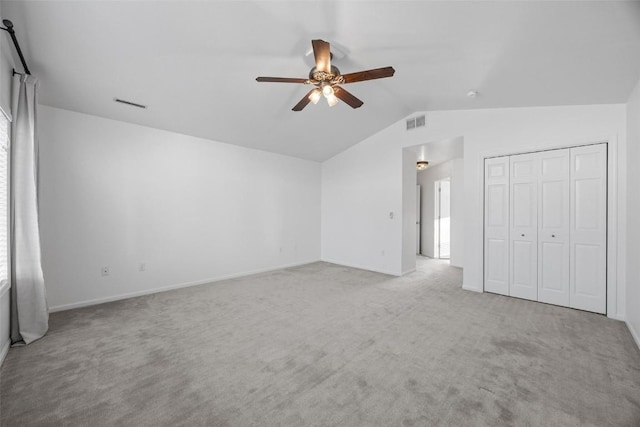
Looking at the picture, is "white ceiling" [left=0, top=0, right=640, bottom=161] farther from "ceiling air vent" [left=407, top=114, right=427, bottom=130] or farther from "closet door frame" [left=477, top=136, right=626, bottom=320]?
"ceiling air vent" [left=407, top=114, right=427, bottom=130]

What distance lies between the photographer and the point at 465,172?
429 cm

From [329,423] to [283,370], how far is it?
630 mm

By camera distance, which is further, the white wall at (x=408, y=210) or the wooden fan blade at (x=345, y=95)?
the white wall at (x=408, y=210)

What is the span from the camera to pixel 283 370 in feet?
6.81

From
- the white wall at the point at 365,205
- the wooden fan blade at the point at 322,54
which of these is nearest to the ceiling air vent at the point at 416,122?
the white wall at the point at 365,205

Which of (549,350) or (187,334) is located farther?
(187,334)

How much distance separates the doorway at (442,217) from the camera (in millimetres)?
7223

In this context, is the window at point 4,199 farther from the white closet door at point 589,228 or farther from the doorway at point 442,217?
the doorway at point 442,217

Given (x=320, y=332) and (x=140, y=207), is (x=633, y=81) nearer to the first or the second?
(x=320, y=332)

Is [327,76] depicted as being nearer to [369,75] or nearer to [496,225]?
[369,75]

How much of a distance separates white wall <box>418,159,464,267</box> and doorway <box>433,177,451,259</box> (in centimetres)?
8

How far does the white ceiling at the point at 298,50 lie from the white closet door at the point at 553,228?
80cm

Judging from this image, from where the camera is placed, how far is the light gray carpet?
164 cm

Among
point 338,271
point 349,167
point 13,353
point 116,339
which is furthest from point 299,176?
point 13,353
